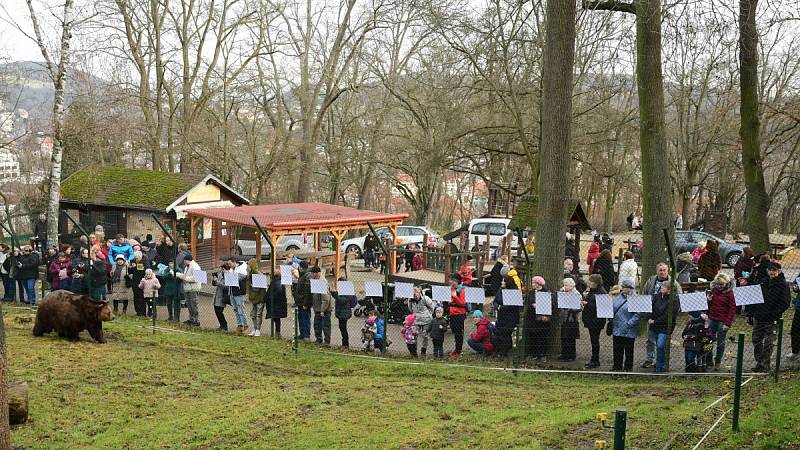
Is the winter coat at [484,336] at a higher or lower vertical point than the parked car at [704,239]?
lower

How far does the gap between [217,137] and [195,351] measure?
3158 centimetres

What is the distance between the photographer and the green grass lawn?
28.7 feet

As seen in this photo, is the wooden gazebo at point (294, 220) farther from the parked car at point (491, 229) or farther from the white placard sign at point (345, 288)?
the white placard sign at point (345, 288)

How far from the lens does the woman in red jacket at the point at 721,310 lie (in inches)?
472

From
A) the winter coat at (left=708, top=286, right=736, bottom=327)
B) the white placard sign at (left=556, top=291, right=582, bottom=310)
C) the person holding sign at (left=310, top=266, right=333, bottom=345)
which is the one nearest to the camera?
the winter coat at (left=708, top=286, right=736, bottom=327)

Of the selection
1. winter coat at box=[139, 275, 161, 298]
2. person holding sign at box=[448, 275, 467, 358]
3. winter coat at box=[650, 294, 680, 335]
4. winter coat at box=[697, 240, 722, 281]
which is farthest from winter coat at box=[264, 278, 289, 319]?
winter coat at box=[697, 240, 722, 281]

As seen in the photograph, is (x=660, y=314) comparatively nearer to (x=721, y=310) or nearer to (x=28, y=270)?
(x=721, y=310)

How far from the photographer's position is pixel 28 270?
18578 mm

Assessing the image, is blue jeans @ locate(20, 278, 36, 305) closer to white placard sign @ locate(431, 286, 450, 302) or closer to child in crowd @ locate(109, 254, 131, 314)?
child in crowd @ locate(109, 254, 131, 314)

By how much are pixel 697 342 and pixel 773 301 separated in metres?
1.28

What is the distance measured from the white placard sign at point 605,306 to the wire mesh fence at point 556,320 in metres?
0.02

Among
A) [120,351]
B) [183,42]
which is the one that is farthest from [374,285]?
[183,42]

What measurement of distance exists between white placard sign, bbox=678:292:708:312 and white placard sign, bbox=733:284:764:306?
1.71ft

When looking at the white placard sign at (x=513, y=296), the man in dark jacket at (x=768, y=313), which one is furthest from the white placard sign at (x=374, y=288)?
the man in dark jacket at (x=768, y=313)
